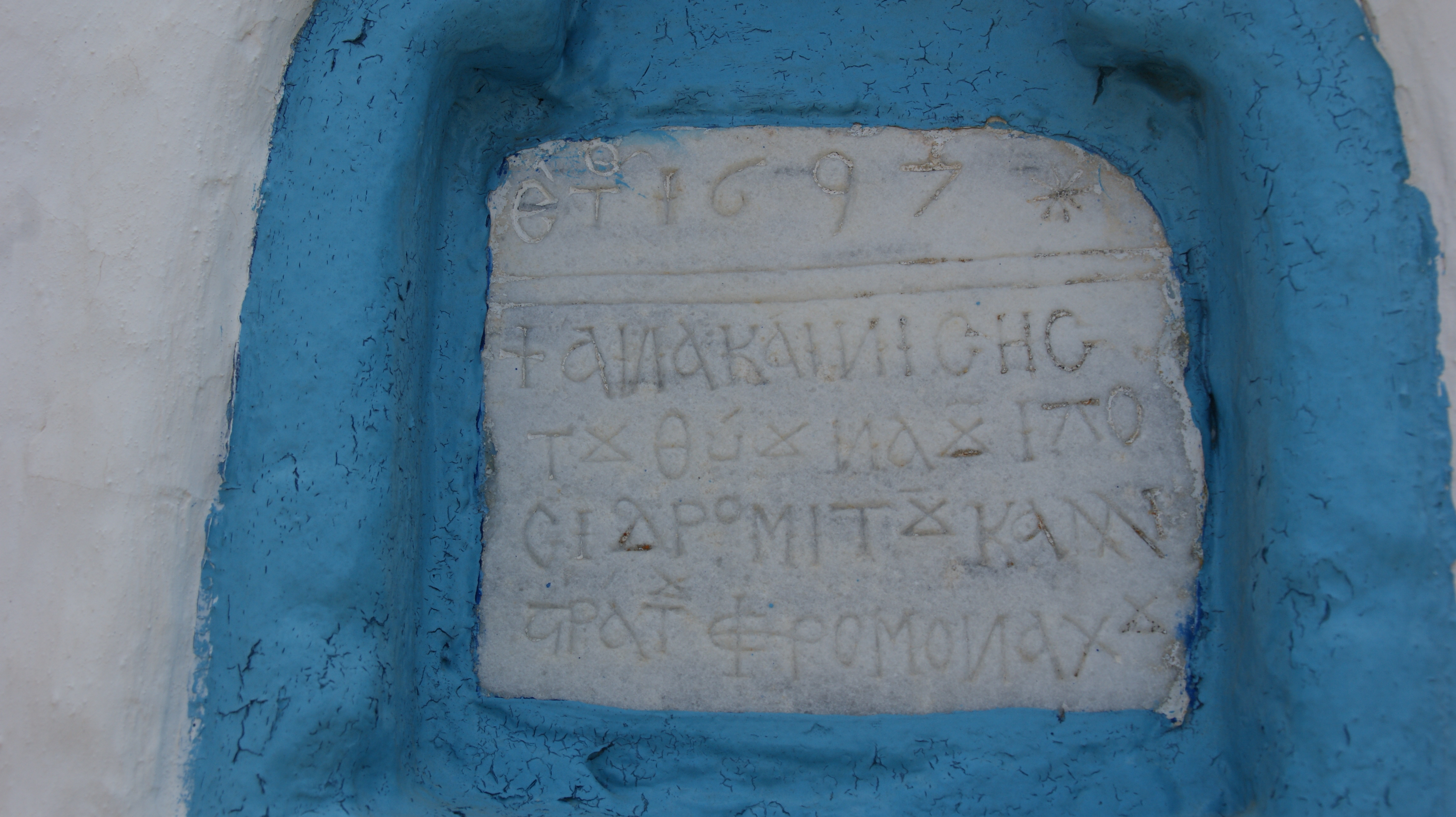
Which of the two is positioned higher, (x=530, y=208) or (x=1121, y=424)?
(x=530, y=208)

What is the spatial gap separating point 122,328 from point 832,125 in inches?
49.6

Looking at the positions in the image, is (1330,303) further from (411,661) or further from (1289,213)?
(411,661)

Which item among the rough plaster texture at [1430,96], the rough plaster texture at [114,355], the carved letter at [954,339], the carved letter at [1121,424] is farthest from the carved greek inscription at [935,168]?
the rough plaster texture at [114,355]

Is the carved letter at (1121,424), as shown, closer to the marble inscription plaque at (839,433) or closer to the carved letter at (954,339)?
the marble inscription plaque at (839,433)

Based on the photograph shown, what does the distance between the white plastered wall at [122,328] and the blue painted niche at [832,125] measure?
44 millimetres

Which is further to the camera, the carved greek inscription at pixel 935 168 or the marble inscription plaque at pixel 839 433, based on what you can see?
the carved greek inscription at pixel 935 168

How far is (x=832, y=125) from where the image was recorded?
1664 millimetres

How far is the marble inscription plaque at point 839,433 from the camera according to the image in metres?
1.51

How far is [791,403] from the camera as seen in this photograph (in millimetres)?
1582

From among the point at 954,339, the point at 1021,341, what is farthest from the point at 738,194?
the point at 1021,341

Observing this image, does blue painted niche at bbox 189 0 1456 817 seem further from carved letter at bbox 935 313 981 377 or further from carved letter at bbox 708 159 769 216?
carved letter at bbox 935 313 981 377

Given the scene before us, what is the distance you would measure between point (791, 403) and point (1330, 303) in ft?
2.79

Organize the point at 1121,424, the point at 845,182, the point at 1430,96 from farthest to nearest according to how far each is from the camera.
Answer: the point at 845,182 < the point at 1121,424 < the point at 1430,96

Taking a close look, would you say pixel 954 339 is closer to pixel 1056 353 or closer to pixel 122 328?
pixel 1056 353
